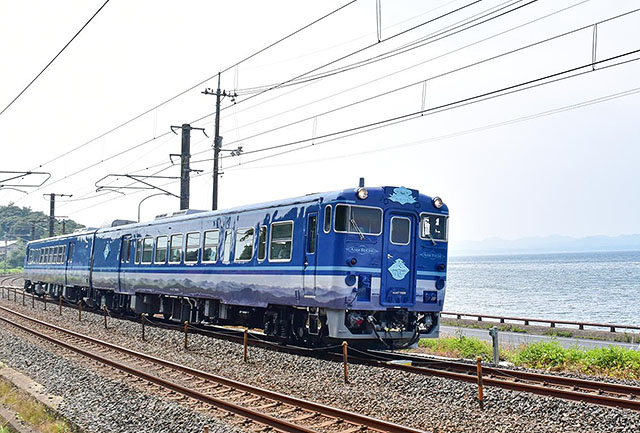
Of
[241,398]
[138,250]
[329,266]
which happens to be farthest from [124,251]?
[241,398]

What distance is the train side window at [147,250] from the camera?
23.2 metres

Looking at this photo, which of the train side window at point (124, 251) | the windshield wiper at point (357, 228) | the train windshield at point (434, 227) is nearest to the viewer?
the windshield wiper at point (357, 228)

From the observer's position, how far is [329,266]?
13836 millimetres

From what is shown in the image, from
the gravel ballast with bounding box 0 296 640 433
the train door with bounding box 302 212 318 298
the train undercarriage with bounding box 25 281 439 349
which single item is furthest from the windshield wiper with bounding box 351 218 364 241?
the gravel ballast with bounding box 0 296 640 433

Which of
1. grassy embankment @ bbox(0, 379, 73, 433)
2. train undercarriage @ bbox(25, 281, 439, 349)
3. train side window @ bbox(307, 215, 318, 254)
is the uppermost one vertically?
train side window @ bbox(307, 215, 318, 254)

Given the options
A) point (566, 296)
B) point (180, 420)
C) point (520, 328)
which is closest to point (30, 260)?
point (520, 328)

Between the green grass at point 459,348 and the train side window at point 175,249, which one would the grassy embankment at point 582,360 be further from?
the train side window at point 175,249

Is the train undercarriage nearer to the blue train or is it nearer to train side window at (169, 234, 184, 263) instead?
the blue train

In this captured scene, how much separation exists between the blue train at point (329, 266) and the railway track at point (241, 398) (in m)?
2.58

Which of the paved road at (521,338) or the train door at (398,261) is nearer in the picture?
the train door at (398,261)

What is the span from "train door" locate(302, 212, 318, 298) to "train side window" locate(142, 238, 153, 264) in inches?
391

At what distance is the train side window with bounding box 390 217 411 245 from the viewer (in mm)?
14727

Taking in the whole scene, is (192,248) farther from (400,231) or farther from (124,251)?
(400,231)

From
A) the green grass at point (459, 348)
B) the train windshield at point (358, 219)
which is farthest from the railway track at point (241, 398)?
the green grass at point (459, 348)
